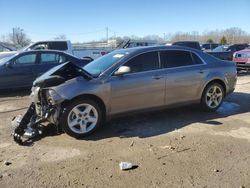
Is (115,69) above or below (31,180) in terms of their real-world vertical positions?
above

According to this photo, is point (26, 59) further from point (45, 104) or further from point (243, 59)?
point (243, 59)

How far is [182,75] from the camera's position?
6371mm

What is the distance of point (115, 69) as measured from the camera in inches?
224

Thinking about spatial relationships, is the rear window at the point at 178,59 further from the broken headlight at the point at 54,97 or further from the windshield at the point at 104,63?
the broken headlight at the point at 54,97

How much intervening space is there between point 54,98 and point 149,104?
1972 millimetres

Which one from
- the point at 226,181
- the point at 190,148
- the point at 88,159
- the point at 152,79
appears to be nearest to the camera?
the point at 226,181

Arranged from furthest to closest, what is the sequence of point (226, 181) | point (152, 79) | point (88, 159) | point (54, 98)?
point (152, 79) → point (54, 98) → point (88, 159) → point (226, 181)

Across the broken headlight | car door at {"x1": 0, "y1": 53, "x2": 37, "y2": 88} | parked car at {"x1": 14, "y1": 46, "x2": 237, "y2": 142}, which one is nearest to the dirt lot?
parked car at {"x1": 14, "y1": 46, "x2": 237, "y2": 142}

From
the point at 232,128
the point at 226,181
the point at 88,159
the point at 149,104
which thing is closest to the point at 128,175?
the point at 88,159

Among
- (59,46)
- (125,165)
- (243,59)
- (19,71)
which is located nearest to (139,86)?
(125,165)

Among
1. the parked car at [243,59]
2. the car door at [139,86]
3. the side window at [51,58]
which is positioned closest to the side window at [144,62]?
the car door at [139,86]

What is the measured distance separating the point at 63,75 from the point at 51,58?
551 cm

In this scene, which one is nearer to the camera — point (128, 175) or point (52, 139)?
point (128, 175)

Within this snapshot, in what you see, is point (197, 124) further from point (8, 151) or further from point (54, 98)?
point (8, 151)
